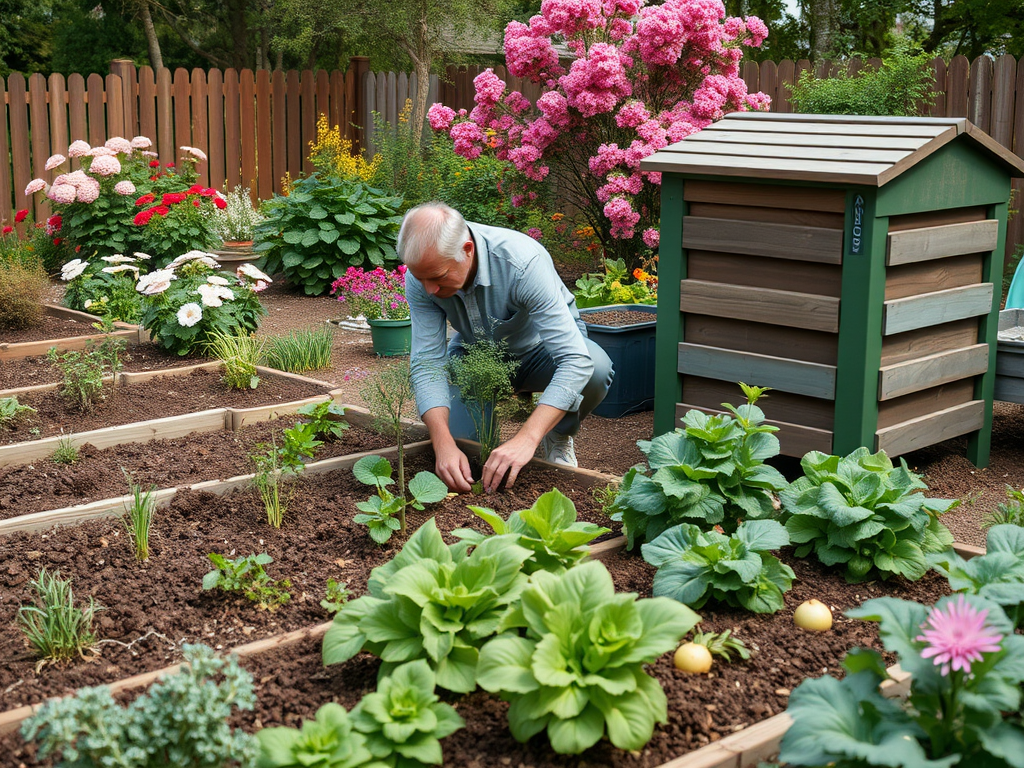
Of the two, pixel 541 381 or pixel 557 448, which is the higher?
pixel 541 381

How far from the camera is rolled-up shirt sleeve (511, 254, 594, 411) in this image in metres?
3.46

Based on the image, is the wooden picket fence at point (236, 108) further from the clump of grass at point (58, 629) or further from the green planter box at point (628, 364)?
the clump of grass at point (58, 629)

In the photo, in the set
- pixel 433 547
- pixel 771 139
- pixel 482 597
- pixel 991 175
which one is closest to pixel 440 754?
pixel 482 597

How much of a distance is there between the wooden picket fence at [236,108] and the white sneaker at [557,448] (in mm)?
5911

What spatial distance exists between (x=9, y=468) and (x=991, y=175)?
4.02m

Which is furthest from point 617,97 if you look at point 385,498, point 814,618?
point 814,618

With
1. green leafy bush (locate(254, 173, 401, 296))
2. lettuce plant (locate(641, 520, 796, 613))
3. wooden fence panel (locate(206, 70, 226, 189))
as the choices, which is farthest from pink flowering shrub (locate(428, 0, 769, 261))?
lettuce plant (locate(641, 520, 796, 613))

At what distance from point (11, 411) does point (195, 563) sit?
1763mm

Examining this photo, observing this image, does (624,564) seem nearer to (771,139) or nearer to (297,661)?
(297,661)

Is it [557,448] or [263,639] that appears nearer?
[263,639]

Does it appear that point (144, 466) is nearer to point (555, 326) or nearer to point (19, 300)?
point (555, 326)

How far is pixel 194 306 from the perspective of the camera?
530cm

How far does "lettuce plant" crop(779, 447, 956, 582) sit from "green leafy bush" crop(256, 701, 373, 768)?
144 cm

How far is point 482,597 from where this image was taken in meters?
2.11
